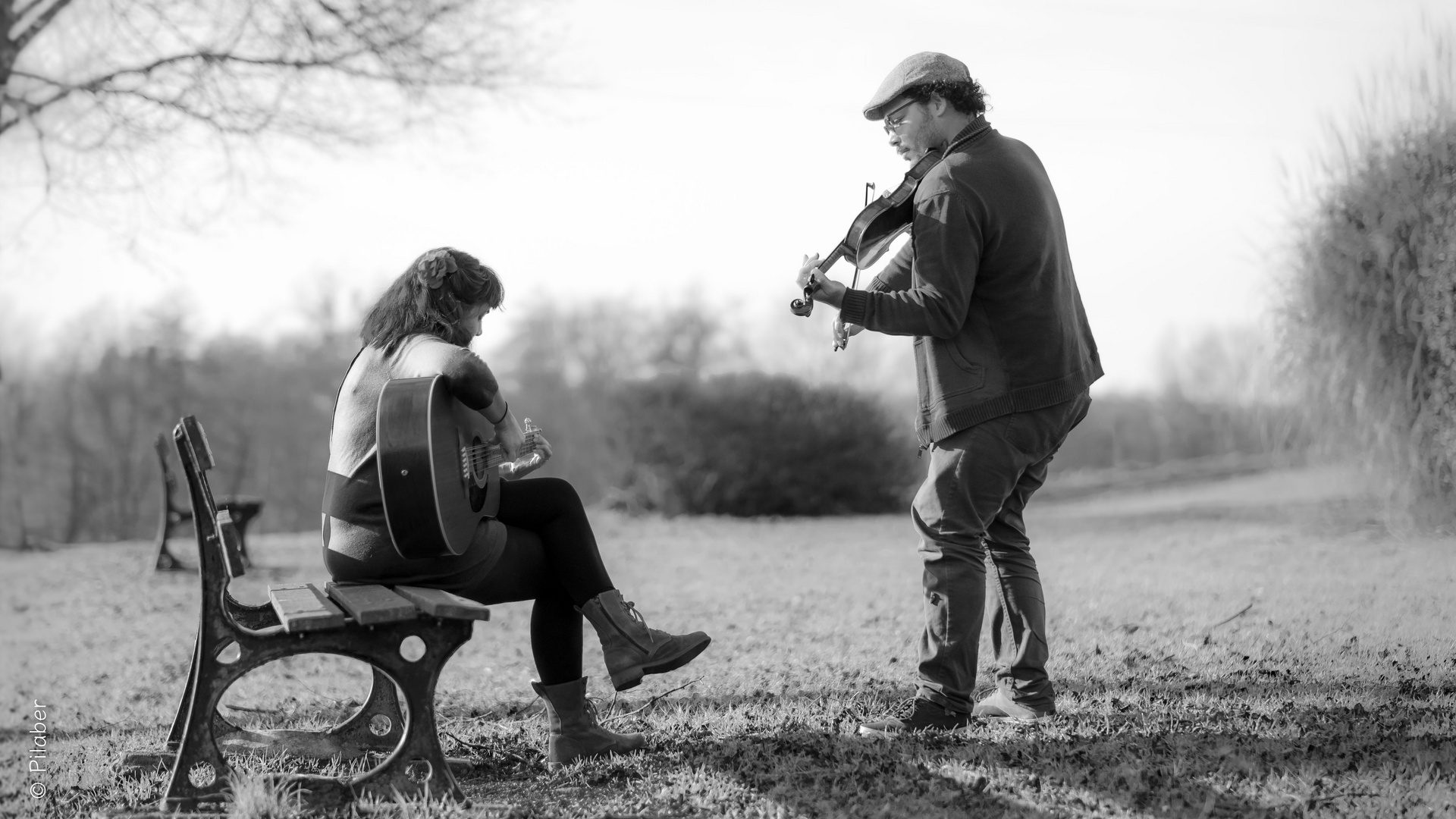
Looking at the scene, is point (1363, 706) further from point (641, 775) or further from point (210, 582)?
point (210, 582)

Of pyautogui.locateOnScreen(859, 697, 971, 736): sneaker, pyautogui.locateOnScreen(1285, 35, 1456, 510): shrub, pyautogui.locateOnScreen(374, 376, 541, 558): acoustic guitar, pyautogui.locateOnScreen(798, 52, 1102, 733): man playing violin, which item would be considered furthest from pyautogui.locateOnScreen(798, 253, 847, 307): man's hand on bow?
Result: pyautogui.locateOnScreen(1285, 35, 1456, 510): shrub

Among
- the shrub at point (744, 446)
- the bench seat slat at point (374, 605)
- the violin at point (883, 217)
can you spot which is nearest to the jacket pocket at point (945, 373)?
the violin at point (883, 217)

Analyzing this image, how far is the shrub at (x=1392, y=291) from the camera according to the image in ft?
25.6

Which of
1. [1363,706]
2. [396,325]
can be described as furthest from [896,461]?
[396,325]

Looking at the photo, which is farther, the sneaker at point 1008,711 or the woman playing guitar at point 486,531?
the sneaker at point 1008,711

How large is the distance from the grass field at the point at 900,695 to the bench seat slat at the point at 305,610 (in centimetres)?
45

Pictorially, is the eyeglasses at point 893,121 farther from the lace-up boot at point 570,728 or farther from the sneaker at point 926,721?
the lace-up boot at point 570,728

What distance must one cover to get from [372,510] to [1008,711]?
2152 mm

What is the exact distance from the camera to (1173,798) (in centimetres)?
300

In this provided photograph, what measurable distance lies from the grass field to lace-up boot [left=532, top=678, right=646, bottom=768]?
0.08m

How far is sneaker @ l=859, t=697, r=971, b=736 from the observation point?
3.61 m

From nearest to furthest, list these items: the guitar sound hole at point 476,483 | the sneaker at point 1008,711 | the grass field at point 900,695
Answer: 1. the grass field at point 900,695
2. the guitar sound hole at point 476,483
3. the sneaker at point 1008,711

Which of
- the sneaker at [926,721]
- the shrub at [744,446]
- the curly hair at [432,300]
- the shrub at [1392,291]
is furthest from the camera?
the shrub at [744,446]

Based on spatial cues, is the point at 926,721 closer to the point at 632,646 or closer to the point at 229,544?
the point at 632,646
